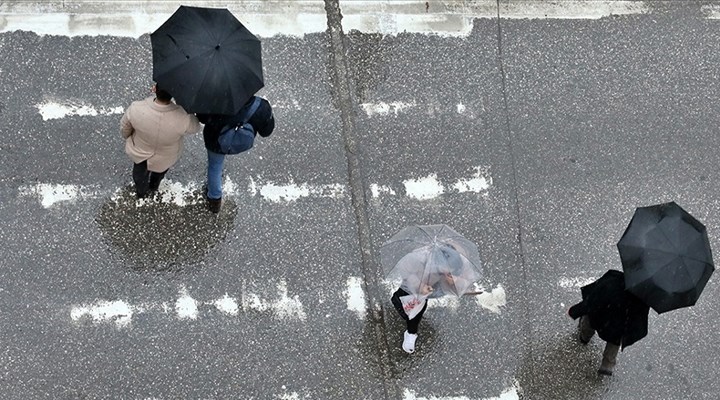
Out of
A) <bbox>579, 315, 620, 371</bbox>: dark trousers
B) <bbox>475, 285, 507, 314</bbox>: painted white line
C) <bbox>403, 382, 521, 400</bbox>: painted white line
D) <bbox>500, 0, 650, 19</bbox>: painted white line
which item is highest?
<bbox>500, 0, 650, 19</bbox>: painted white line

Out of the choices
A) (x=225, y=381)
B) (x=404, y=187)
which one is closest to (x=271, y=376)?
(x=225, y=381)

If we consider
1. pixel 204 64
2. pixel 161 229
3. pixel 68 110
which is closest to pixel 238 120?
pixel 204 64

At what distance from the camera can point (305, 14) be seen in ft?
28.1

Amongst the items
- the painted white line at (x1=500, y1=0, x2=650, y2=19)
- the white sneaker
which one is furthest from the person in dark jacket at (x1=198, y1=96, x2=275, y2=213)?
the painted white line at (x1=500, y1=0, x2=650, y2=19)

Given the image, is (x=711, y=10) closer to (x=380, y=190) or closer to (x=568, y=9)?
(x=568, y=9)

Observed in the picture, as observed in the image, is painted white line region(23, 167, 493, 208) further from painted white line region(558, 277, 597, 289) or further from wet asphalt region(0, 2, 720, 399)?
painted white line region(558, 277, 597, 289)

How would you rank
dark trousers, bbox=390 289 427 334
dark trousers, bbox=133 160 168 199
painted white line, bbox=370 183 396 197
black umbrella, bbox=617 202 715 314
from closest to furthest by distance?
black umbrella, bbox=617 202 715 314, dark trousers, bbox=390 289 427 334, dark trousers, bbox=133 160 168 199, painted white line, bbox=370 183 396 197

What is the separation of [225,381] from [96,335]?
0.97 meters

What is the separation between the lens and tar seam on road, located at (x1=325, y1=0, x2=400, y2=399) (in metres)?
7.04

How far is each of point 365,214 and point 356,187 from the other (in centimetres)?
25

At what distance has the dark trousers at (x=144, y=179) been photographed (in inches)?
276

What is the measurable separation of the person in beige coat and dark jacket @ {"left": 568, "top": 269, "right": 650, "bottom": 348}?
2.90 meters

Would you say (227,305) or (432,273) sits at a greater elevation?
(432,273)

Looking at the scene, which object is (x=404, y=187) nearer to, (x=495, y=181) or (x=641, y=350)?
(x=495, y=181)
